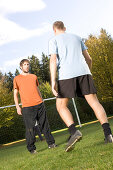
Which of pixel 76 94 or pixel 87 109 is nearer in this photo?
pixel 76 94

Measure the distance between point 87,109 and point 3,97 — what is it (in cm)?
746

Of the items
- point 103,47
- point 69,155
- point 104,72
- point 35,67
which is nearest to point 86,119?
point 104,72

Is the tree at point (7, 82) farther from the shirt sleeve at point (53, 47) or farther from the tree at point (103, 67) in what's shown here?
the shirt sleeve at point (53, 47)

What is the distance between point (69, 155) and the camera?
418 cm

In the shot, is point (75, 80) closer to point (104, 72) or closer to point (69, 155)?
point (69, 155)

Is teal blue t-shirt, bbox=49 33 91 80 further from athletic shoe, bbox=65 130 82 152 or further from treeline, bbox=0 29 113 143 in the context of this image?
treeline, bbox=0 29 113 143

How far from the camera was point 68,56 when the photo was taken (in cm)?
427

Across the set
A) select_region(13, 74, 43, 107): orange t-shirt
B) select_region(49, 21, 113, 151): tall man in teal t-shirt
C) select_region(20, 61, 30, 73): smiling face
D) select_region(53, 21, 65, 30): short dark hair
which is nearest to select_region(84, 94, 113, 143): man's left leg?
select_region(49, 21, 113, 151): tall man in teal t-shirt

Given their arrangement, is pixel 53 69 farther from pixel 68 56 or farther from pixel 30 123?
pixel 30 123

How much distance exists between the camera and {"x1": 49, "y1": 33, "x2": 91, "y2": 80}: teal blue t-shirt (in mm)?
4211

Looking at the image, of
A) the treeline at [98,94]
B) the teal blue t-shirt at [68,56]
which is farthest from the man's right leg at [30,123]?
the treeline at [98,94]

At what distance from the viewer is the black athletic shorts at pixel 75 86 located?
4145 millimetres

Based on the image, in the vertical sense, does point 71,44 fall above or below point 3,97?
above

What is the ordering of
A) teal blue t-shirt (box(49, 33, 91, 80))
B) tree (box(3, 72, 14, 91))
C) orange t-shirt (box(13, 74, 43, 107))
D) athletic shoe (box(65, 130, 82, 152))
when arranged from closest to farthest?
1. athletic shoe (box(65, 130, 82, 152))
2. teal blue t-shirt (box(49, 33, 91, 80))
3. orange t-shirt (box(13, 74, 43, 107))
4. tree (box(3, 72, 14, 91))
